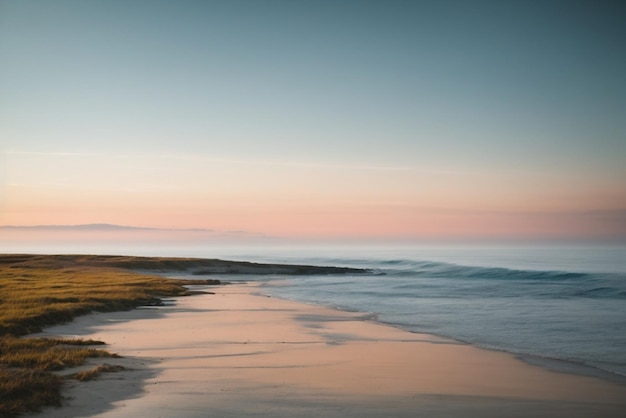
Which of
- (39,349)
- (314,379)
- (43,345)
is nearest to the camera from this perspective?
(314,379)

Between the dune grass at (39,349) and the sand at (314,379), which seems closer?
the dune grass at (39,349)

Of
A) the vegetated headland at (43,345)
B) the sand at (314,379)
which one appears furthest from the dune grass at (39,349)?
the sand at (314,379)

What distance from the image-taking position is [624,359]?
697 inches

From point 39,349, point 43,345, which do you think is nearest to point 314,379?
point 39,349

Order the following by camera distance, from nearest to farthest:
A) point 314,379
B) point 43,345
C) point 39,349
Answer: point 314,379 → point 39,349 → point 43,345

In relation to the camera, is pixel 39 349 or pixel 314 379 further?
pixel 39 349

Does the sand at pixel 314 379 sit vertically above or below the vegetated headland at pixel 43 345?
below

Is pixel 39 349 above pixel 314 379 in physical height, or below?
above

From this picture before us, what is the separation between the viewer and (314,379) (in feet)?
45.2

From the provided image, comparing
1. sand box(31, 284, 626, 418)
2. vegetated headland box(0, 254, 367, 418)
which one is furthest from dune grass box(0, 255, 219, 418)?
sand box(31, 284, 626, 418)

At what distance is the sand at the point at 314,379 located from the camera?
36.2 feet

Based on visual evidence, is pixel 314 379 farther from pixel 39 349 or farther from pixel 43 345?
pixel 43 345

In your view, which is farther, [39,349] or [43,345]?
[43,345]

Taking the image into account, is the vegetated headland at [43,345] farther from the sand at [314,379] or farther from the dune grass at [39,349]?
the sand at [314,379]
